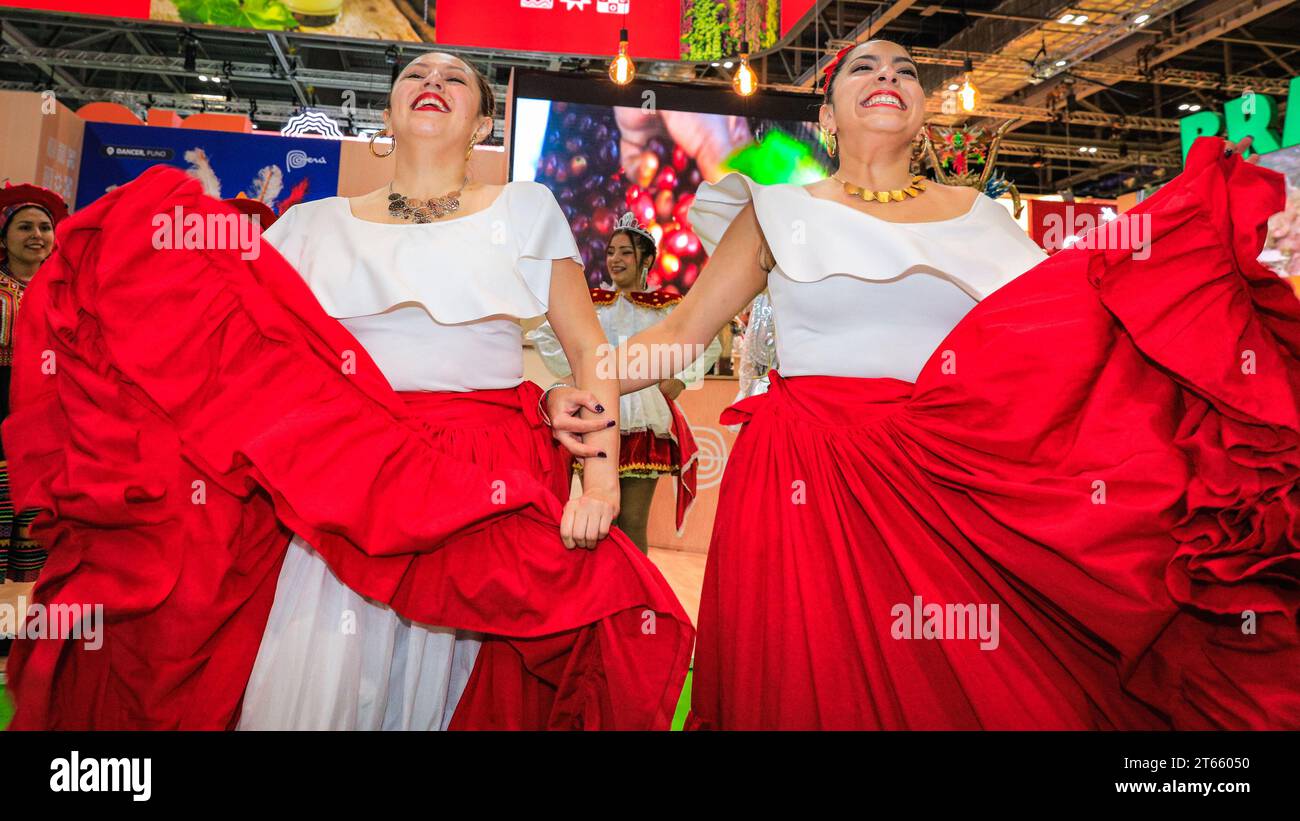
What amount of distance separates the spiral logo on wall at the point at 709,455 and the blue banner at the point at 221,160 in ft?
10.6

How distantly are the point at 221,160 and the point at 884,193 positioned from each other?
233 inches

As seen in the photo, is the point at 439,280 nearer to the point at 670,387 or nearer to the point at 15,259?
the point at 670,387

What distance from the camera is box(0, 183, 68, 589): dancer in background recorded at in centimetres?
359

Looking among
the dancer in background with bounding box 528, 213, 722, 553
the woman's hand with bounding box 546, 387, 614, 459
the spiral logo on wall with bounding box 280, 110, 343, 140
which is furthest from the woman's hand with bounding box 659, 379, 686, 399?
the spiral logo on wall with bounding box 280, 110, 343, 140

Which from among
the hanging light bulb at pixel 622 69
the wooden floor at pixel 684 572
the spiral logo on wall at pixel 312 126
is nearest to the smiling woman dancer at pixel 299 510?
the wooden floor at pixel 684 572

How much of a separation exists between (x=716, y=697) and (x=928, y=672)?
1.33 feet

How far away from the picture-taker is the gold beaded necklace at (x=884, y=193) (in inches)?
73.5

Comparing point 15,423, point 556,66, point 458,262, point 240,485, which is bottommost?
point 240,485

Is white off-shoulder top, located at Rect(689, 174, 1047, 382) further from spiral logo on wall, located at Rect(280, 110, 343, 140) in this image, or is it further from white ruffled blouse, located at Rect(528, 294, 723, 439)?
spiral logo on wall, located at Rect(280, 110, 343, 140)

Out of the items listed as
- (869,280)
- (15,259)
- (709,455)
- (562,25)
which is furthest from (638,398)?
(562,25)

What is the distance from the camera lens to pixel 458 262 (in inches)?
68.0

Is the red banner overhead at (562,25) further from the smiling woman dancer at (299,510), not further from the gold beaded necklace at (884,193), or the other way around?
the smiling woman dancer at (299,510)

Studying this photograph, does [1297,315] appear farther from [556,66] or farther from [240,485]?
[556,66]
